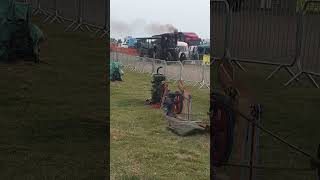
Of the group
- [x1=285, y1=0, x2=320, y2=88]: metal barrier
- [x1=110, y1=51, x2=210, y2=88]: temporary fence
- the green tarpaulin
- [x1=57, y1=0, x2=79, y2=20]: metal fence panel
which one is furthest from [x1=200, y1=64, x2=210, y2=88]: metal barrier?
the green tarpaulin

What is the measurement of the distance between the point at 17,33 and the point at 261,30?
942 millimetres

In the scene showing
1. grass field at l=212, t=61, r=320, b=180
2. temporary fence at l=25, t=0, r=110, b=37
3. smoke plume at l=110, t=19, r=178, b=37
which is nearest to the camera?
smoke plume at l=110, t=19, r=178, b=37

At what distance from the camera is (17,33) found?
169 centimetres

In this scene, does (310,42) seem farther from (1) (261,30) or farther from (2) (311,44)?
(1) (261,30)

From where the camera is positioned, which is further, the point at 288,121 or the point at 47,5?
the point at 288,121

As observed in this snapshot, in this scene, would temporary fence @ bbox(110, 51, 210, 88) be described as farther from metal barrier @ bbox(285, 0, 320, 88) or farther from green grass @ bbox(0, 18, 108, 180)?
metal barrier @ bbox(285, 0, 320, 88)

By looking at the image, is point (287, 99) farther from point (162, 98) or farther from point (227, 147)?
point (162, 98)

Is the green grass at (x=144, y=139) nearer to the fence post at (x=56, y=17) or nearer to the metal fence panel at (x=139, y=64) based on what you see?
the metal fence panel at (x=139, y=64)

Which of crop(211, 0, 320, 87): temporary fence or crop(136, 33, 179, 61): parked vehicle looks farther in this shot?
crop(211, 0, 320, 87): temporary fence

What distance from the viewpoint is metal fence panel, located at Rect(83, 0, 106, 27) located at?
160 cm

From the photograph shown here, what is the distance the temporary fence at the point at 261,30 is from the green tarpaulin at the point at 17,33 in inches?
27.2

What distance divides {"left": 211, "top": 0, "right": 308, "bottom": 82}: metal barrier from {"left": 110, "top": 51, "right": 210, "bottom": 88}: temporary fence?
98 millimetres

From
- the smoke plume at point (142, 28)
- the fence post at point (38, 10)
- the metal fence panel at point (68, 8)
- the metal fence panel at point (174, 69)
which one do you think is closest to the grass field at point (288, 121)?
the metal fence panel at point (174, 69)

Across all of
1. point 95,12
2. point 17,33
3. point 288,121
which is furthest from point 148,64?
point 288,121
